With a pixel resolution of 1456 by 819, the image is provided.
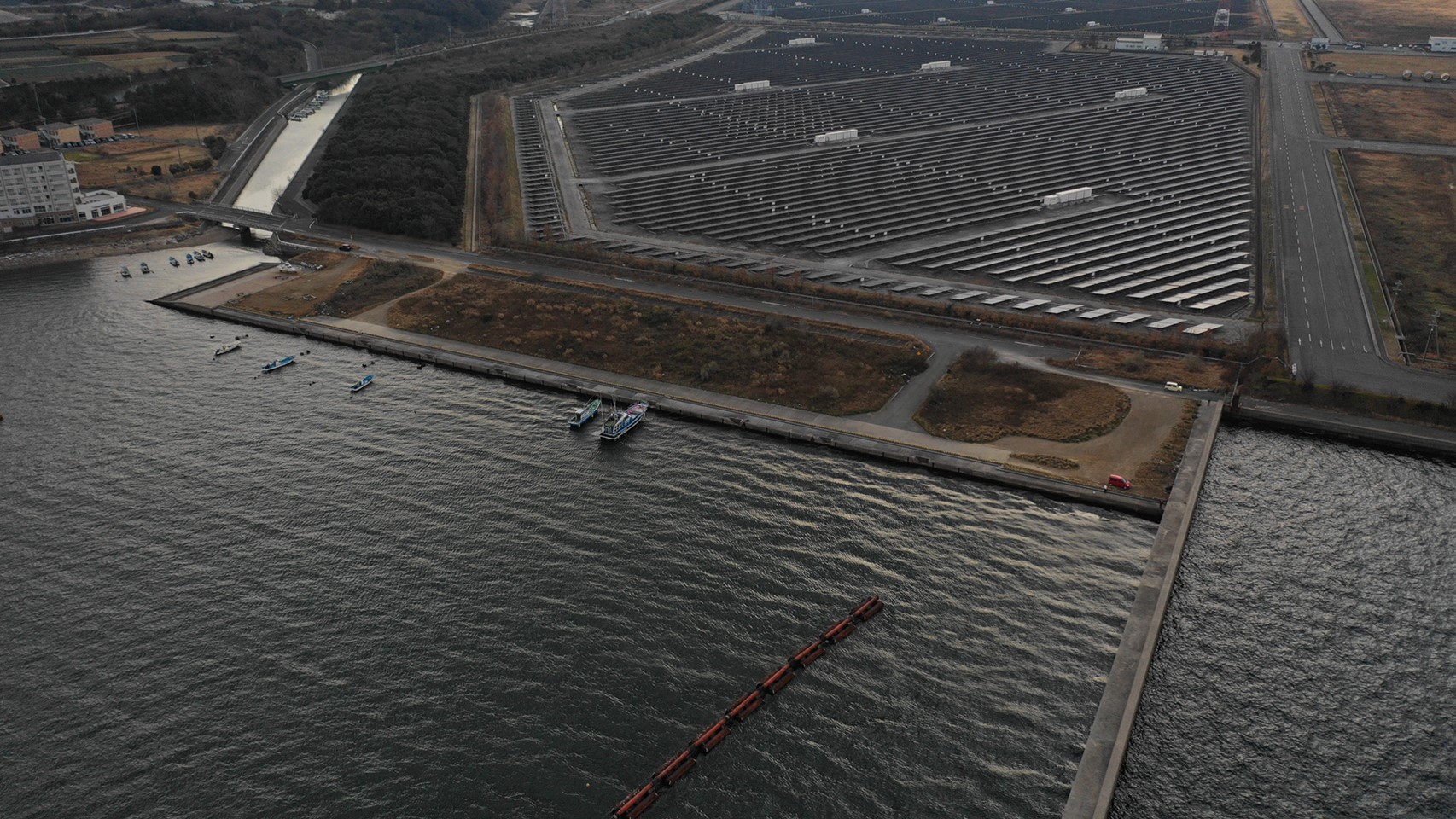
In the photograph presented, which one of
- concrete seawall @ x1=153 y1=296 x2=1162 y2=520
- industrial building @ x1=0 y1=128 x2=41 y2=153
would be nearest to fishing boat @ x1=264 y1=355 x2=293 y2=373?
concrete seawall @ x1=153 y1=296 x2=1162 y2=520

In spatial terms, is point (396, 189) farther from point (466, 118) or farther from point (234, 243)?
point (466, 118)

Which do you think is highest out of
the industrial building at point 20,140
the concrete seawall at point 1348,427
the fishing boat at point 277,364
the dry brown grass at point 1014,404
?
the industrial building at point 20,140

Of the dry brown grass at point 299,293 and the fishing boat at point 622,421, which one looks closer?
the fishing boat at point 622,421

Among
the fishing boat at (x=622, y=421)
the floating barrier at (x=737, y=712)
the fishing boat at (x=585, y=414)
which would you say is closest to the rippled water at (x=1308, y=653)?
the floating barrier at (x=737, y=712)

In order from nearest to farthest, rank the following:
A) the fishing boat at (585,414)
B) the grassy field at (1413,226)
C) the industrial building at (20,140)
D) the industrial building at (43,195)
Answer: the fishing boat at (585,414)
the grassy field at (1413,226)
the industrial building at (43,195)
the industrial building at (20,140)

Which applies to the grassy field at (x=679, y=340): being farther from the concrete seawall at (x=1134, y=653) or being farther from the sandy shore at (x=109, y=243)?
the sandy shore at (x=109, y=243)

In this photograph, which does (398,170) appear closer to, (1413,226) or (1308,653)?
(1308,653)

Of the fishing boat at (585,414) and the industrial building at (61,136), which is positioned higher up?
the industrial building at (61,136)
